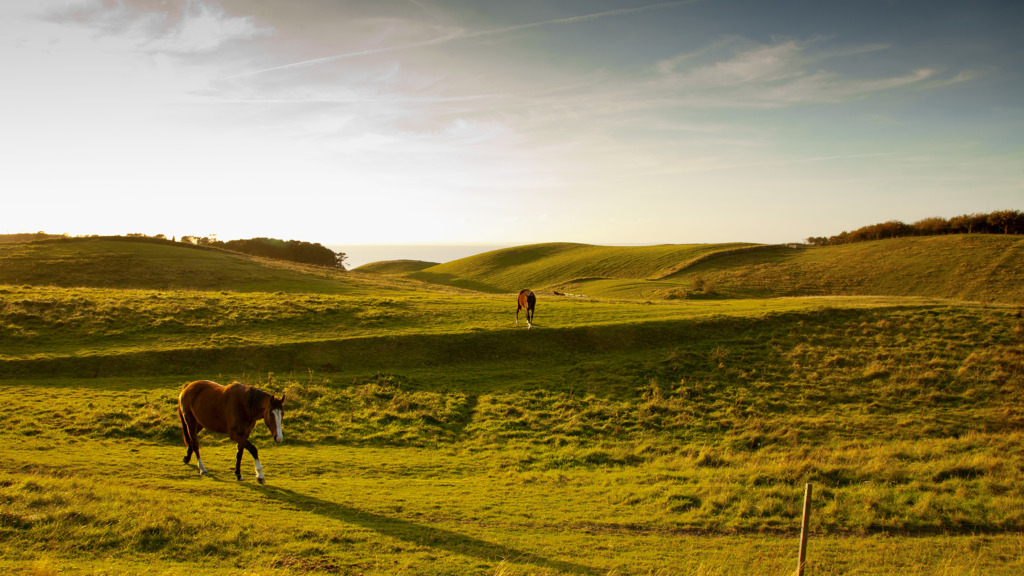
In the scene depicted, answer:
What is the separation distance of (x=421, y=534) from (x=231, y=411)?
578 centimetres

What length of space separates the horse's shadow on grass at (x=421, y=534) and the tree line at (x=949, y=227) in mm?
100308

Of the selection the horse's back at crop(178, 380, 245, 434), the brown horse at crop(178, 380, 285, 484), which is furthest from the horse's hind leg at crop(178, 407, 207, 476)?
the horse's back at crop(178, 380, 245, 434)

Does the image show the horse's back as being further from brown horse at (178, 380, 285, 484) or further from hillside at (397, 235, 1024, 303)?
hillside at (397, 235, 1024, 303)

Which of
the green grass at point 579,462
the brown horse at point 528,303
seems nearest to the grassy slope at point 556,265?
the brown horse at point 528,303

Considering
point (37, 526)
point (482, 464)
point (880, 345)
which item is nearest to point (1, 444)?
point (37, 526)

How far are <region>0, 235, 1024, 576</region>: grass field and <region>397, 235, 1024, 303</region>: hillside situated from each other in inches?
1075

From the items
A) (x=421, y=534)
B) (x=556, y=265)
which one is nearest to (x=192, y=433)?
(x=421, y=534)

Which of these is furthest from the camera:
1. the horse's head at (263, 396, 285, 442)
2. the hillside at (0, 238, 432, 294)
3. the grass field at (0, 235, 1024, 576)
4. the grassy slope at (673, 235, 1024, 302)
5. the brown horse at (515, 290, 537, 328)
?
the grassy slope at (673, 235, 1024, 302)

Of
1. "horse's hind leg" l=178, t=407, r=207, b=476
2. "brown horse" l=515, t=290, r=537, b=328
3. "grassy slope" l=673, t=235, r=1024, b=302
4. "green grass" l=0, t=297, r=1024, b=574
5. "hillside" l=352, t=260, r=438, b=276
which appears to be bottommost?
"green grass" l=0, t=297, r=1024, b=574

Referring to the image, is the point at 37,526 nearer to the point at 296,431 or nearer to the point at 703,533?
the point at 296,431

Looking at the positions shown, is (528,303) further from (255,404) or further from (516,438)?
(255,404)

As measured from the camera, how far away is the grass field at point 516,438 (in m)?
9.77

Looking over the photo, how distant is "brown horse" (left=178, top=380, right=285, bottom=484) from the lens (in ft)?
42.2

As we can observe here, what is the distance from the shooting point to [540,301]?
4147cm
